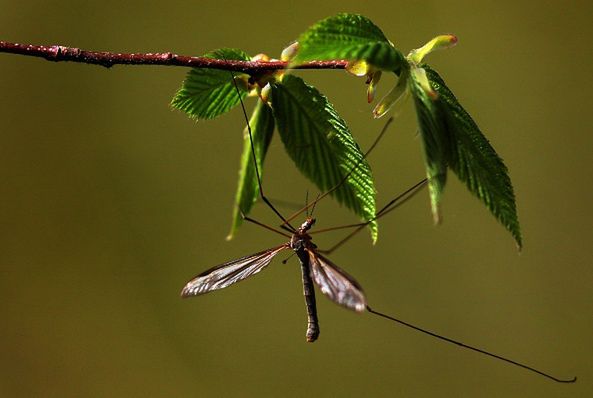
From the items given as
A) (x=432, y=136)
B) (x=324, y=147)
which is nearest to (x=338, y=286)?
(x=324, y=147)

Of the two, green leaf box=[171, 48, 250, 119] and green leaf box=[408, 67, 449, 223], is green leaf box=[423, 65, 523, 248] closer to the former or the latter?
green leaf box=[408, 67, 449, 223]

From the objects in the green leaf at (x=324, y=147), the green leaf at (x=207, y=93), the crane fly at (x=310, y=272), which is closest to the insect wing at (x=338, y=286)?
the crane fly at (x=310, y=272)

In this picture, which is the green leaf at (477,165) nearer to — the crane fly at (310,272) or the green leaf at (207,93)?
the crane fly at (310,272)

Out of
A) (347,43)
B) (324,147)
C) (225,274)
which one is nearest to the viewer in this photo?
(347,43)

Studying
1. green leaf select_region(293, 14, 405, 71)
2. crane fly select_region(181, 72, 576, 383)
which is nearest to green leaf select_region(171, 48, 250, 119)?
crane fly select_region(181, 72, 576, 383)

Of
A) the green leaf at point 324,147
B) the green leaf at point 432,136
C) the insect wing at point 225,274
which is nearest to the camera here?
the green leaf at point 432,136

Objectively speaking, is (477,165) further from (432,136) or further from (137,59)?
(137,59)

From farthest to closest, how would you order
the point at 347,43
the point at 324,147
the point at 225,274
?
the point at 225,274, the point at 324,147, the point at 347,43
